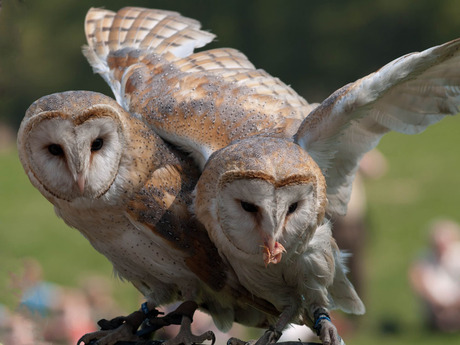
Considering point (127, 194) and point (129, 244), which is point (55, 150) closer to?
point (127, 194)

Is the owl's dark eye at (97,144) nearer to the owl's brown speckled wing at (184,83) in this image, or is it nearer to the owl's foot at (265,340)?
the owl's brown speckled wing at (184,83)

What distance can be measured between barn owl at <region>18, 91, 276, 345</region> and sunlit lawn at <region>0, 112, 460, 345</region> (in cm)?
393

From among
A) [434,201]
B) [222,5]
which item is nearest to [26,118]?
[434,201]

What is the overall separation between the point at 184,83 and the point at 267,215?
1.00 m

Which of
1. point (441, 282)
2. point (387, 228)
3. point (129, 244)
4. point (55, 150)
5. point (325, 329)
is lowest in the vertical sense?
point (387, 228)

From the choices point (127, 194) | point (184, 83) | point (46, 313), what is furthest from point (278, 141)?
point (46, 313)

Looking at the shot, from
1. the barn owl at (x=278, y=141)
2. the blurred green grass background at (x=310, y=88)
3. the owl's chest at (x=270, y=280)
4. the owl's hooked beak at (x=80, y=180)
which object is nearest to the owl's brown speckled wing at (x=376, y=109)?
the barn owl at (x=278, y=141)

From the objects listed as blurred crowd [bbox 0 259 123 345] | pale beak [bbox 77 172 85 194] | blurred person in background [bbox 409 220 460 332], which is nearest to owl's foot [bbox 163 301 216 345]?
blurred crowd [bbox 0 259 123 345]

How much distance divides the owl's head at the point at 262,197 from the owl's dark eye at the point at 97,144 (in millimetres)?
335

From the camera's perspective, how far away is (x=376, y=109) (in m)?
2.70

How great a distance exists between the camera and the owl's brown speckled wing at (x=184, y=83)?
9.58 feet

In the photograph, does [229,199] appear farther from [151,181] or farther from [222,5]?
[222,5]

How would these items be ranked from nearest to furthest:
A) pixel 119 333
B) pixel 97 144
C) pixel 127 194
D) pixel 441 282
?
pixel 97 144, pixel 127 194, pixel 119 333, pixel 441 282

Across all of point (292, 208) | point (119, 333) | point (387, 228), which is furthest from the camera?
point (387, 228)
